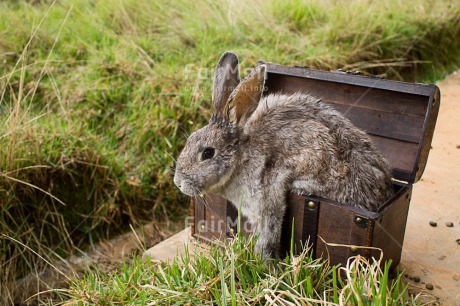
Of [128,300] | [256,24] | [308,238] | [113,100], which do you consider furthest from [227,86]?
[256,24]

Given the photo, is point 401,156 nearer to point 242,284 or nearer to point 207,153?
point 207,153

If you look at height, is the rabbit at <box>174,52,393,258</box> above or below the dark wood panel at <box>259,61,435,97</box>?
below

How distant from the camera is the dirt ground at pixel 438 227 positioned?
10.2 ft

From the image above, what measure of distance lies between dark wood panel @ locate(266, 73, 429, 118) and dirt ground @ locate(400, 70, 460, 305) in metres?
0.97

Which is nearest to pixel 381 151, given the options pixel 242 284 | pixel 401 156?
pixel 401 156

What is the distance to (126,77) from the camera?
5387 millimetres

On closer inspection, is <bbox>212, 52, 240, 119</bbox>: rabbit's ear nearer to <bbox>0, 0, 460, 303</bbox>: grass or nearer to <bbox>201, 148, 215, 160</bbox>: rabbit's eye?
<bbox>201, 148, 215, 160</bbox>: rabbit's eye

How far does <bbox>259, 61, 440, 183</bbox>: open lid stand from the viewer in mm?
2977

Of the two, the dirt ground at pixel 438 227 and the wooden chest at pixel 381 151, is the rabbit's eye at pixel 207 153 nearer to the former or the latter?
the wooden chest at pixel 381 151

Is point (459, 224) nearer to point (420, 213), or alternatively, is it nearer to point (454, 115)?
point (420, 213)

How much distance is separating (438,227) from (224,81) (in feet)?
6.49

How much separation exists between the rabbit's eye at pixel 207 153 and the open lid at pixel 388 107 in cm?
98

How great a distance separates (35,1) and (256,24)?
3.71m

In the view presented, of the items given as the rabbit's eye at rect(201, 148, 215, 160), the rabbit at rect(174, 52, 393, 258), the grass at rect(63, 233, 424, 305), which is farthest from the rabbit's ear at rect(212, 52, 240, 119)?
the grass at rect(63, 233, 424, 305)
